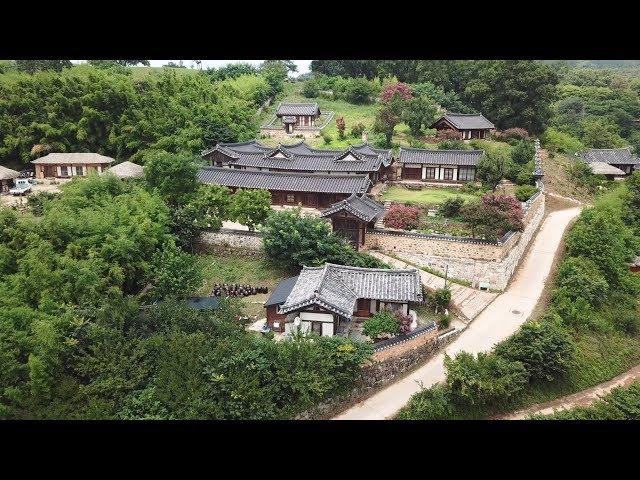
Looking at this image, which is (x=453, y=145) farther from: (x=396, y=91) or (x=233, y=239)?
(x=233, y=239)

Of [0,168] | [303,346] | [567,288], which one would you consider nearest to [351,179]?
[567,288]

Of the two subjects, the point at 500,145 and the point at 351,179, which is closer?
the point at 351,179

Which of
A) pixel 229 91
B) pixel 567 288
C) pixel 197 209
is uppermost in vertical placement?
pixel 229 91

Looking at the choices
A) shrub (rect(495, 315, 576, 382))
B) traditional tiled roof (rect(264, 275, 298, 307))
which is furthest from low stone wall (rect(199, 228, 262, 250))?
shrub (rect(495, 315, 576, 382))

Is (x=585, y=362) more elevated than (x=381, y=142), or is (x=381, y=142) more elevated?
(x=381, y=142)

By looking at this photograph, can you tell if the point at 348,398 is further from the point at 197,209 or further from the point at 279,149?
the point at 279,149

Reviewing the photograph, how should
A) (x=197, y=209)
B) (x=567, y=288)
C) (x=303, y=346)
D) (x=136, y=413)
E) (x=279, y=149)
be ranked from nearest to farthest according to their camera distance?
1. (x=136, y=413)
2. (x=303, y=346)
3. (x=567, y=288)
4. (x=197, y=209)
5. (x=279, y=149)

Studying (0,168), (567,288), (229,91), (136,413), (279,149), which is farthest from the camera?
(229,91)
